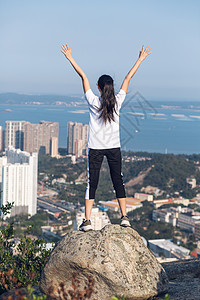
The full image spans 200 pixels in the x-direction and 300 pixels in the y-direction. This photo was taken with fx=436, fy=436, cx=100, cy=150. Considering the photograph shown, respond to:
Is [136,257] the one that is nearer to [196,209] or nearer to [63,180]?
[196,209]

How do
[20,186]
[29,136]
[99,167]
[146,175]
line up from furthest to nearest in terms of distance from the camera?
[29,136], [146,175], [20,186], [99,167]

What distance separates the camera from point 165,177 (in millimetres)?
30625

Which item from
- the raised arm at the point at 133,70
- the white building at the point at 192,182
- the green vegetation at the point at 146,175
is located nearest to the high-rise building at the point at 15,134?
the green vegetation at the point at 146,175

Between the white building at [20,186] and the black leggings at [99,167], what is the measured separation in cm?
2044

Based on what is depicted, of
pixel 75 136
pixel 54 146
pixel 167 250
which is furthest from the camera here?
pixel 75 136

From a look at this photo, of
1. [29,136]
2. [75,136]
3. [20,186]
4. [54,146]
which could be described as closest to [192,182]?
[20,186]

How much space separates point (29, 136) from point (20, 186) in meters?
15.0

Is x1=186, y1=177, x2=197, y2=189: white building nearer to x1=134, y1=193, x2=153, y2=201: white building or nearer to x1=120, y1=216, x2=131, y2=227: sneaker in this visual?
x1=134, y1=193, x2=153, y2=201: white building

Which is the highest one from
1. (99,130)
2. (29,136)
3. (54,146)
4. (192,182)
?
(99,130)

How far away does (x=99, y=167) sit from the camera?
119 inches

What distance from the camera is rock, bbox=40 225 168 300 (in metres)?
2.69

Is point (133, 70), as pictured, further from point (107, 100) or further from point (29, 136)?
point (29, 136)

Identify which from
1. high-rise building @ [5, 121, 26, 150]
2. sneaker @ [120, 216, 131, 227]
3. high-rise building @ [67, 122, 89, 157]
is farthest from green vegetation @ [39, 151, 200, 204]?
sneaker @ [120, 216, 131, 227]

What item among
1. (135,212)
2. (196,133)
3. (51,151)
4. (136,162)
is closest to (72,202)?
(135,212)
